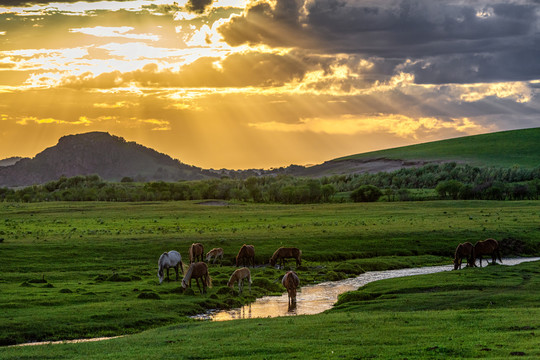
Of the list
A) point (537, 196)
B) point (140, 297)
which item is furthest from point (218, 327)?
point (537, 196)

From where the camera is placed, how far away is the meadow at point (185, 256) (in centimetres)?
2648

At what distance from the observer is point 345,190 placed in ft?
609

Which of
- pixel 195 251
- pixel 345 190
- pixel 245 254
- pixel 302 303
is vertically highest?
pixel 345 190

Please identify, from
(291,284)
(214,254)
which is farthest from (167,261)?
(291,284)

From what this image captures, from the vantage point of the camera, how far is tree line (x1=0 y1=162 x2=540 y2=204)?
12794 centimetres

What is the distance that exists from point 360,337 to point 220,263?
98.1 ft

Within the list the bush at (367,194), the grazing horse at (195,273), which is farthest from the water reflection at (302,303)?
the bush at (367,194)

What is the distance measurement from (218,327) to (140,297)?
929 cm

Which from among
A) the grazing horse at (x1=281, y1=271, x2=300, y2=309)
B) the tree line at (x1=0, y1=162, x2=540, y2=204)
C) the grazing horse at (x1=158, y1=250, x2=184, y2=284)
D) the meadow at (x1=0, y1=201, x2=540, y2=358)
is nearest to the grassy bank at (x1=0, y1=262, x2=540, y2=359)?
the meadow at (x1=0, y1=201, x2=540, y2=358)

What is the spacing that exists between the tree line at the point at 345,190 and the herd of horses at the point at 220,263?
85802 mm

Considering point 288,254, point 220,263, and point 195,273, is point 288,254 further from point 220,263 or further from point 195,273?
point 195,273

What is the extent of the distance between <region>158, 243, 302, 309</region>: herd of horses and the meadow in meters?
0.87

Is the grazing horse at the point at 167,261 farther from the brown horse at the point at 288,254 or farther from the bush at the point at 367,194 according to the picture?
the bush at the point at 367,194

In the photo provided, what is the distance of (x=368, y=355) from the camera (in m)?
18.5
